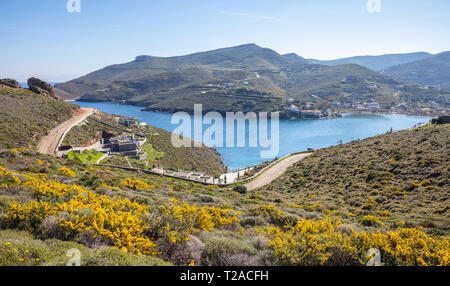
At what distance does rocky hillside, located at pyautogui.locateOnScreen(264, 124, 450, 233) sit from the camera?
12219 mm

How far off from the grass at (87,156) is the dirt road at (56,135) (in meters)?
2.15

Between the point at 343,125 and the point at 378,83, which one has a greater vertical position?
the point at 378,83

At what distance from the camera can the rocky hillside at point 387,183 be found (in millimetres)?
12219

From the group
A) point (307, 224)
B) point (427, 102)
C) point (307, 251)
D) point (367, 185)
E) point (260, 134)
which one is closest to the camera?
point (307, 251)

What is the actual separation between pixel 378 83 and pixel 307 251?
218 m

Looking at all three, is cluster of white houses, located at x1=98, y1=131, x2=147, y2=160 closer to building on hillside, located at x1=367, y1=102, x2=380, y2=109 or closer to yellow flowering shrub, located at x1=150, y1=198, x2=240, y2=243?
yellow flowering shrub, located at x1=150, y1=198, x2=240, y2=243

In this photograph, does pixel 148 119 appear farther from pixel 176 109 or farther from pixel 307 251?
pixel 307 251

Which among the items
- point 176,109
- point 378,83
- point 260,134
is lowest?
point 260,134

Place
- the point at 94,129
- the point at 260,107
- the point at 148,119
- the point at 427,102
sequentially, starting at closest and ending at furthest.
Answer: the point at 94,129
the point at 148,119
the point at 260,107
the point at 427,102

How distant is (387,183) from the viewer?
16.9m

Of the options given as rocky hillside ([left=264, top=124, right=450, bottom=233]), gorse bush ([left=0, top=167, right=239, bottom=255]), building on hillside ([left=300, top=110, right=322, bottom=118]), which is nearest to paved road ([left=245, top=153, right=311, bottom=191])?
rocky hillside ([left=264, top=124, right=450, bottom=233])
